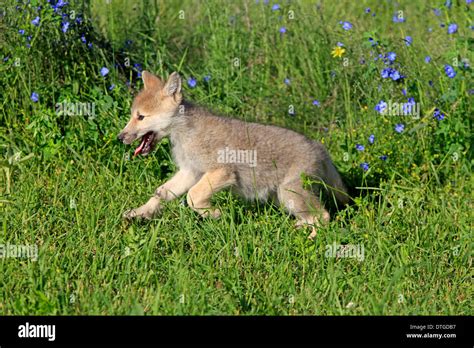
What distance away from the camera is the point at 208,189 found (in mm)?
5660

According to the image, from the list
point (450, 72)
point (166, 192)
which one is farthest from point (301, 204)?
point (450, 72)

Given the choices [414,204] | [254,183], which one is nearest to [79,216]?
[254,183]

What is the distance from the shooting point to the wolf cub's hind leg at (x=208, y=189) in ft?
18.5

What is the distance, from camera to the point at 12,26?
21.9 ft

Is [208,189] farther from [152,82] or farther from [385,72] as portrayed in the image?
[385,72]

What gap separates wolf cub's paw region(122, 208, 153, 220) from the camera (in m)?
5.54

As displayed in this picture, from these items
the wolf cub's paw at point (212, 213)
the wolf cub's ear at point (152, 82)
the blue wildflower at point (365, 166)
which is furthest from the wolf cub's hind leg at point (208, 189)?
the blue wildflower at point (365, 166)

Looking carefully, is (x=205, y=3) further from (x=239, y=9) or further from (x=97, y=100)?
(x=97, y=100)

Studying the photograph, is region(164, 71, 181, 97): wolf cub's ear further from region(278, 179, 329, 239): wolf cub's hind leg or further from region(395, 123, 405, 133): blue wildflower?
region(395, 123, 405, 133): blue wildflower

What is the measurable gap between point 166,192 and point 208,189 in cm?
37

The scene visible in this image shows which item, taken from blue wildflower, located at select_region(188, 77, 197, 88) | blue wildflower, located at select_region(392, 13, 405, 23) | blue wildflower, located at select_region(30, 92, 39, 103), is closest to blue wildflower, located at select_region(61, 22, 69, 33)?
blue wildflower, located at select_region(30, 92, 39, 103)

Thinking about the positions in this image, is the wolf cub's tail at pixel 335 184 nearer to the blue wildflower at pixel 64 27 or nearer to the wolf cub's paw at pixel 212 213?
the wolf cub's paw at pixel 212 213

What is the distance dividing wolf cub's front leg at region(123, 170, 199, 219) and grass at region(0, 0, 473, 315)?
Answer: 10 cm
